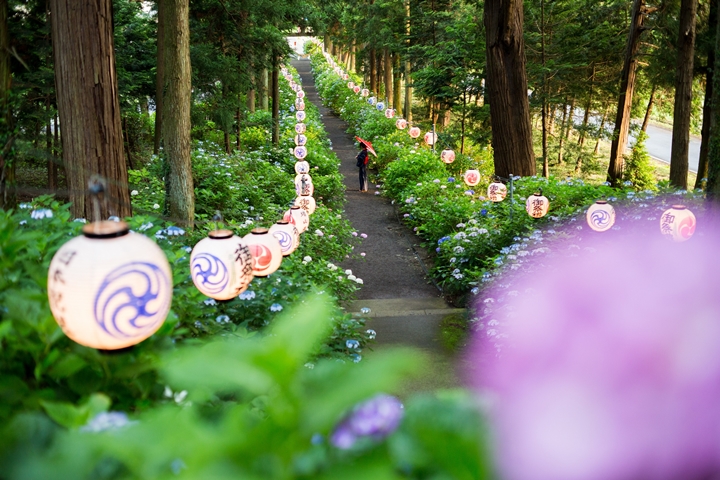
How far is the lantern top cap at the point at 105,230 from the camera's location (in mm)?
2186

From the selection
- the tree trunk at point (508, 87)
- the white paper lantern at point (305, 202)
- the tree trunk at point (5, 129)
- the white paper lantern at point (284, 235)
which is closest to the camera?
the tree trunk at point (5, 129)

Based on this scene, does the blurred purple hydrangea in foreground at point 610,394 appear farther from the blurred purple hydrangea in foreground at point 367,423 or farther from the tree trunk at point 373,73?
the tree trunk at point 373,73

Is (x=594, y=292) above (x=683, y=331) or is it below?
below

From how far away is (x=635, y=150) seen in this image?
69.1ft

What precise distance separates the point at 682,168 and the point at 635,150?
24.2ft

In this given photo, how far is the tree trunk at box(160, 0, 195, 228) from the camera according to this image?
7.68 meters

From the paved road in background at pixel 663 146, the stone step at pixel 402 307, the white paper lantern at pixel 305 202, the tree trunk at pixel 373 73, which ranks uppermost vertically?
the tree trunk at pixel 373 73

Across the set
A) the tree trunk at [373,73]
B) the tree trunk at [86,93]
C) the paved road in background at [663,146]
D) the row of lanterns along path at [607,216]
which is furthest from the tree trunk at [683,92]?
the tree trunk at [373,73]

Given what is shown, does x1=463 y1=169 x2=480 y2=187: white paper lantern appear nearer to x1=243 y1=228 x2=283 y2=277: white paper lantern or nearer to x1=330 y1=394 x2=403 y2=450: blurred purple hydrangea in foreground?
x1=243 y1=228 x2=283 y2=277: white paper lantern

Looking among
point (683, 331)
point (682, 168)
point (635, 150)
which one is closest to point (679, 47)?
point (682, 168)

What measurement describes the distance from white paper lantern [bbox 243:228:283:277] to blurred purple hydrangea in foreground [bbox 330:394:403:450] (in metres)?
3.87

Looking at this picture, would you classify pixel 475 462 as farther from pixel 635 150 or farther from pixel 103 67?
pixel 635 150

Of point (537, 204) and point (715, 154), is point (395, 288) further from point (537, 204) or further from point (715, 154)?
point (715, 154)

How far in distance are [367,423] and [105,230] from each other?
1.63 meters
